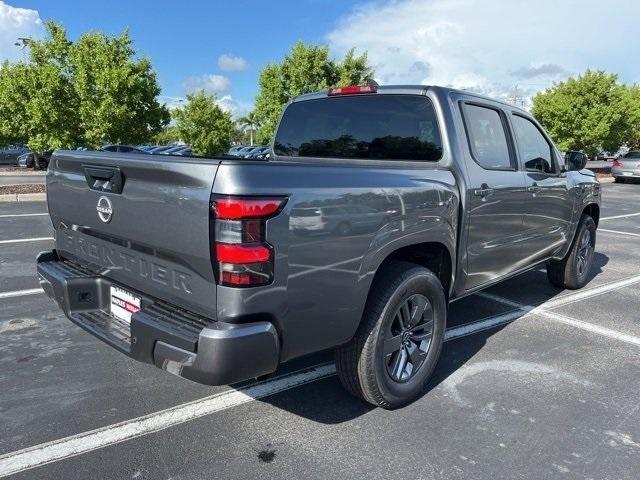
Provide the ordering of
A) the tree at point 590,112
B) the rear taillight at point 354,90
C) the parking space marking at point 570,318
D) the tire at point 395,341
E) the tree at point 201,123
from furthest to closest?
the tree at point 201,123
the tree at point 590,112
the parking space marking at point 570,318
the rear taillight at point 354,90
the tire at point 395,341

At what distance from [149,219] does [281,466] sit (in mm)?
1378

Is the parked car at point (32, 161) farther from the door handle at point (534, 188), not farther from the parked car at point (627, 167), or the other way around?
the parked car at point (627, 167)

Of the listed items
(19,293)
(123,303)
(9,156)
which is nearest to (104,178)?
(123,303)

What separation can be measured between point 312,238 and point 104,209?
120 centimetres

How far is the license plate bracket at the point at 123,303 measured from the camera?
2.62 meters

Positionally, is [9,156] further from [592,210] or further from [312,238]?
[312,238]

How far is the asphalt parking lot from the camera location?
249 cm

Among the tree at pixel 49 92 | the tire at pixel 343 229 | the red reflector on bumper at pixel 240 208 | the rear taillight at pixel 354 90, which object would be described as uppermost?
the tree at pixel 49 92

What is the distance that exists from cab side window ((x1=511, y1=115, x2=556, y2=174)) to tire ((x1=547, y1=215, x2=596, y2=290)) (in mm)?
1227

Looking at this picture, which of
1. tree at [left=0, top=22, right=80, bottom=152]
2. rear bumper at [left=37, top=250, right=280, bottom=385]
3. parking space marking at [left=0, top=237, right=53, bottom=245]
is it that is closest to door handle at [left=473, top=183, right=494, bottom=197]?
rear bumper at [left=37, top=250, right=280, bottom=385]

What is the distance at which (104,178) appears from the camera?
8.75ft

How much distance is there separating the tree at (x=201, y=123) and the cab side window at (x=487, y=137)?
1115 inches

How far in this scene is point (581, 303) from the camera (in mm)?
5301

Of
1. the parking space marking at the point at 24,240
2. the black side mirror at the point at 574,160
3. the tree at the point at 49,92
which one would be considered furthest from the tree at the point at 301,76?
the black side mirror at the point at 574,160
